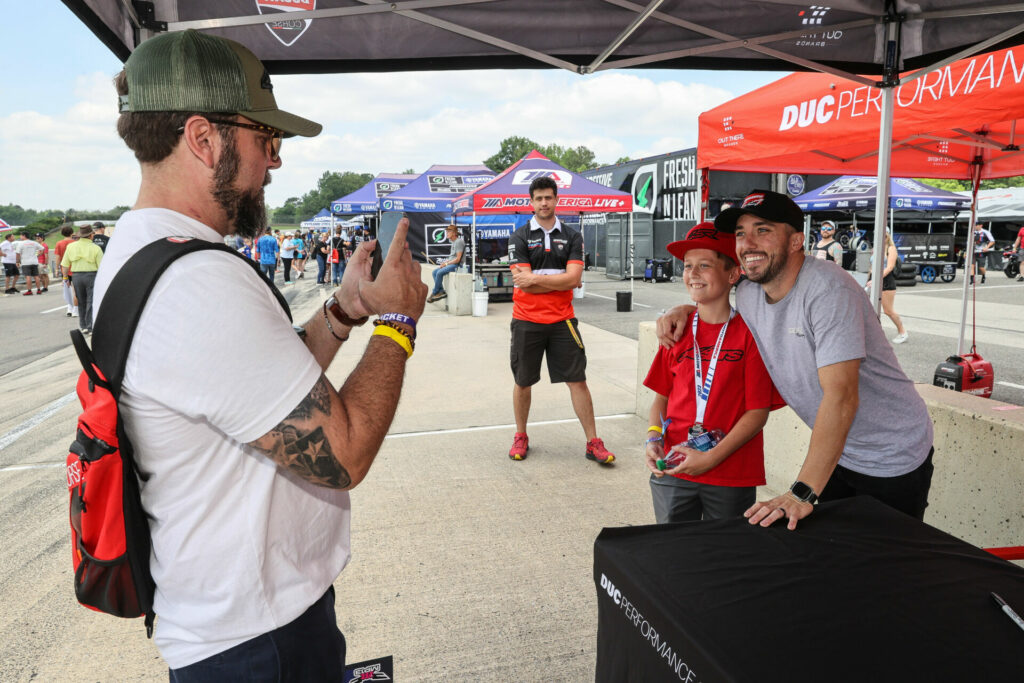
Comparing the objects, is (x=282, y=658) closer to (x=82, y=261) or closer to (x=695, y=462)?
(x=695, y=462)

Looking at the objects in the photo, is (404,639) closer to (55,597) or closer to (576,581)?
(576,581)

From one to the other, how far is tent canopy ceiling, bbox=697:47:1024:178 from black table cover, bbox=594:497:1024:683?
9.94 ft

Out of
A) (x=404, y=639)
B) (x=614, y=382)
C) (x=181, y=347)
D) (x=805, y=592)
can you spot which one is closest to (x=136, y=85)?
(x=181, y=347)

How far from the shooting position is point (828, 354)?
6.75ft

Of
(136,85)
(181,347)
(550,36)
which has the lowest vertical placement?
(181,347)

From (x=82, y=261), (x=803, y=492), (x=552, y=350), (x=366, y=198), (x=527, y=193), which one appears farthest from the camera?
(x=366, y=198)

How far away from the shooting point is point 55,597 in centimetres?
320

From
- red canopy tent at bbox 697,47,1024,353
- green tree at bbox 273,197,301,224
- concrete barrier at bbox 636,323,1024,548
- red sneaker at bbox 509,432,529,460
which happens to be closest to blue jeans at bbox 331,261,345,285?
red canopy tent at bbox 697,47,1024,353

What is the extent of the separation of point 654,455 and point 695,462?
21cm

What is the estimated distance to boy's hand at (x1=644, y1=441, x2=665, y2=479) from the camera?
254 cm

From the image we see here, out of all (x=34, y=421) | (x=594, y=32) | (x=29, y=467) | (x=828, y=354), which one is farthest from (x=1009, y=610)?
(x=34, y=421)

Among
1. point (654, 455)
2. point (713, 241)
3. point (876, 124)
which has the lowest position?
point (654, 455)

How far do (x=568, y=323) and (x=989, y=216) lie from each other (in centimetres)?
3344

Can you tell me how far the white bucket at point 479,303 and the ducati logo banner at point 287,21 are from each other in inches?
387
